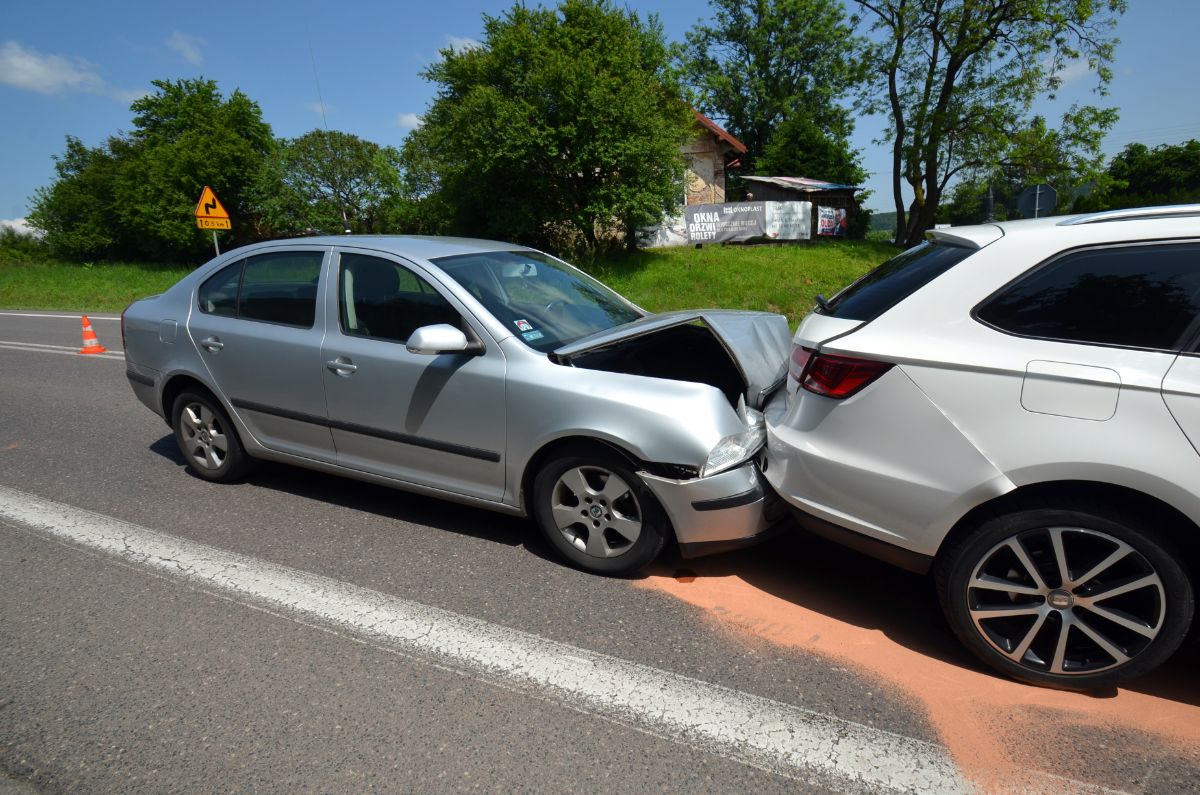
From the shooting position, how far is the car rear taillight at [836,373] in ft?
9.20

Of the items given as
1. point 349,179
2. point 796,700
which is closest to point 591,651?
point 796,700

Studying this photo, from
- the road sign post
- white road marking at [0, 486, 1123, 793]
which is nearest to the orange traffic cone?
the road sign post

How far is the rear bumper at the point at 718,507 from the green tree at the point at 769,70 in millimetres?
44715

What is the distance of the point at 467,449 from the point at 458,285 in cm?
88

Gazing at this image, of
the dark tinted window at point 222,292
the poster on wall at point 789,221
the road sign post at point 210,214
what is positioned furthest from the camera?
the poster on wall at point 789,221

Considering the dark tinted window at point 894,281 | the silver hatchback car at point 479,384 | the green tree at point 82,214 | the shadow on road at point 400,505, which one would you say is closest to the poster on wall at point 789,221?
the silver hatchback car at point 479,384

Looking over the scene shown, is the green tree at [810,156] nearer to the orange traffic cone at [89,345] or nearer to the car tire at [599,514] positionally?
the orange traffic cone at [89,345]

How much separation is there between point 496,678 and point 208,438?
10.3 feet

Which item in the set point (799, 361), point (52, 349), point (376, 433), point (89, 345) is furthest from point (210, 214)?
point (799, 361)

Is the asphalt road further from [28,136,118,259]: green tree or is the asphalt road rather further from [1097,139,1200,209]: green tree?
[1097,139,1200,209]: green tree

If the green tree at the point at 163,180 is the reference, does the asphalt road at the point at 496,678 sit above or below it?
below

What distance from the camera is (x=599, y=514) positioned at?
346 cm

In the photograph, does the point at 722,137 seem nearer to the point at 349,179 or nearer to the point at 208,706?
the point at 349,179

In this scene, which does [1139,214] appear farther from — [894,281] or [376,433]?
[376,433]
